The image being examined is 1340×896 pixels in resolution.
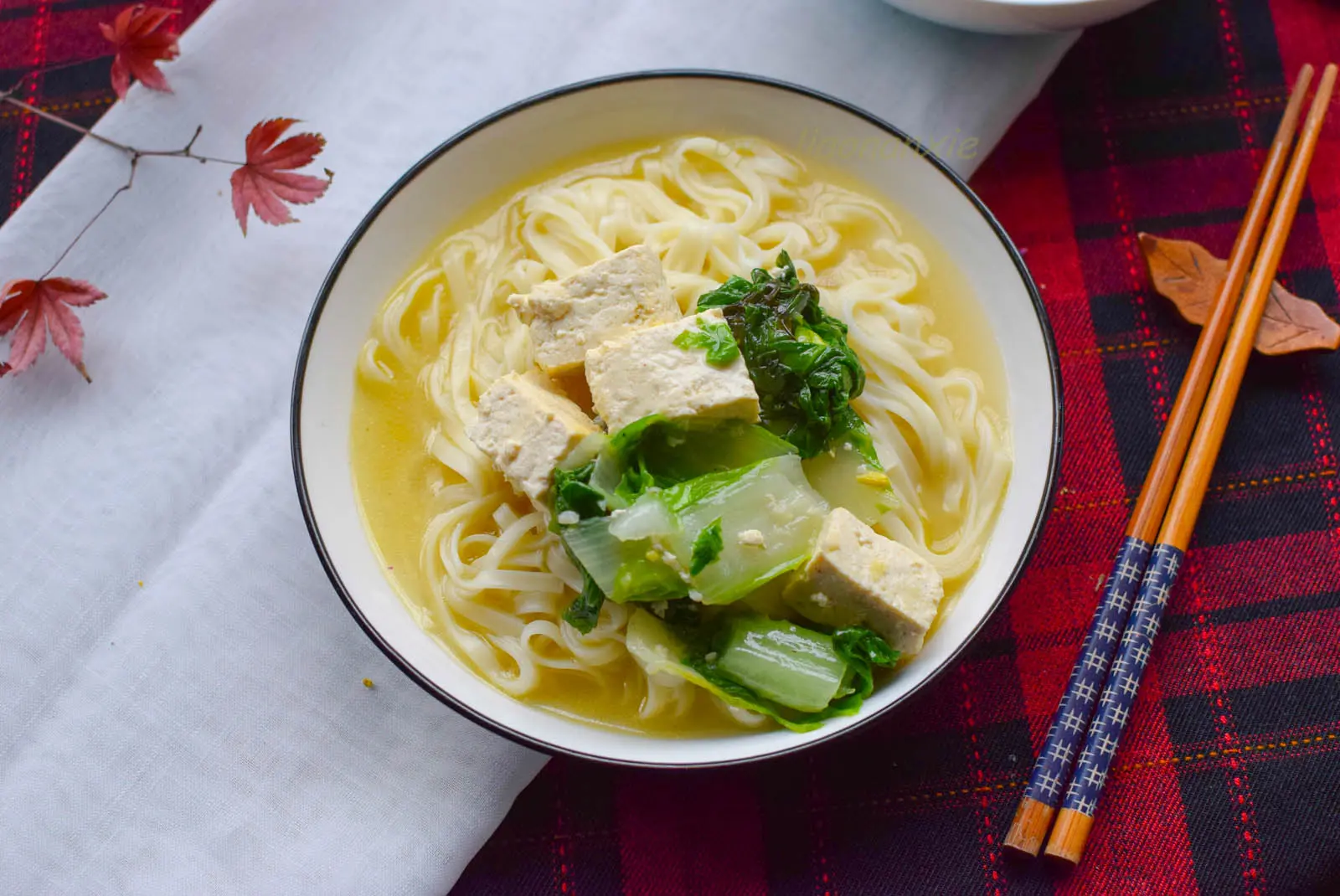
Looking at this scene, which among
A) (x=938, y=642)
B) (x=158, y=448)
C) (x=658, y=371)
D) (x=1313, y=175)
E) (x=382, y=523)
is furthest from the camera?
(x=1313, y=175)

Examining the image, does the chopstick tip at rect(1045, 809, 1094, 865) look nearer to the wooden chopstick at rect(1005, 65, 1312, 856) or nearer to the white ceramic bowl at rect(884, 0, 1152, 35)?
the wooden chopstick at rect(1005, 65, 1312, 856)

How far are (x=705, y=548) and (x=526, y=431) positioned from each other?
715 millimetres

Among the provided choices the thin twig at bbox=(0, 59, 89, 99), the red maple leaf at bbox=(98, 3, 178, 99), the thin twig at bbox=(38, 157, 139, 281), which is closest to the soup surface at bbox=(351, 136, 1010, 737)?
the thin twig at bbox=(38, 157, 139, 281)

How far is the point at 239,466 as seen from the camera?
13.9ft

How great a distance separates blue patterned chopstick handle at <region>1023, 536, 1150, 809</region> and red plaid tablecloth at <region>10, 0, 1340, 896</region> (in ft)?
0.39

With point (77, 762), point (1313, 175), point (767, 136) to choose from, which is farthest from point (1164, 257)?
point (77, 762)

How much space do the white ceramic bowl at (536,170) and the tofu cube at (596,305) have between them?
2.55ft

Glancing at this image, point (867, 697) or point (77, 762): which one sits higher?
point (867, 697)

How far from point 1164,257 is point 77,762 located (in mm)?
4777

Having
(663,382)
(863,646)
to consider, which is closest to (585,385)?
(663,382)

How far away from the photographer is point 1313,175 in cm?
457

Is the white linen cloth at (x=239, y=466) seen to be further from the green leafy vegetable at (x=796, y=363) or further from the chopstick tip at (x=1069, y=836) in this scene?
the chopstick tip at (x=1069, y=836)

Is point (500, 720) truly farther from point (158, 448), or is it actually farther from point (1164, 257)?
point (1164, 257)

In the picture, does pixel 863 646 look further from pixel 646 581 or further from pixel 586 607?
pixel 586 607
